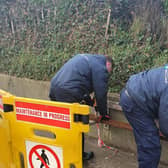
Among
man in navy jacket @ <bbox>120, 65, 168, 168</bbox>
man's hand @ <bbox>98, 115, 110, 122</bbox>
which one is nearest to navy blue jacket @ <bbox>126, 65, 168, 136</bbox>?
man in navy jacket @ <bbox>120, 65, 168, 168</bbox>

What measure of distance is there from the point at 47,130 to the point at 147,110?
3.38 ft

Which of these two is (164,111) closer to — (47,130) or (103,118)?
(47,130)

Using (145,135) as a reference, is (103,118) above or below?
below

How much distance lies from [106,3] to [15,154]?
3.94m

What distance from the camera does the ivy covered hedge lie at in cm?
429

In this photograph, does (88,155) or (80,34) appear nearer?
(88,155)

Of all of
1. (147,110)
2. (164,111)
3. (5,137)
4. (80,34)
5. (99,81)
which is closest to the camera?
(164,111)

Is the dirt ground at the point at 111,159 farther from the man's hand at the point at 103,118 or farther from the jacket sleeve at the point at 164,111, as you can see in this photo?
the jacket sleeve at the point at 164,111

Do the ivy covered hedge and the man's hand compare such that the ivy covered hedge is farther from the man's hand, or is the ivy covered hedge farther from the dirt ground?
the dirt ground

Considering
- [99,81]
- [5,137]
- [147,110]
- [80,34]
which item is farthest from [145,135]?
[80,34]

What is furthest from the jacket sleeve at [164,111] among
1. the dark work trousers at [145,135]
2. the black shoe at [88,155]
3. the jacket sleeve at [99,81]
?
→ the black shoe at [88,155]

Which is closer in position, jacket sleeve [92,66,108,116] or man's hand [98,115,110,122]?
jacket sleeve [92,66,108,116]

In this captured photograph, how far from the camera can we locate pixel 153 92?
2.30m

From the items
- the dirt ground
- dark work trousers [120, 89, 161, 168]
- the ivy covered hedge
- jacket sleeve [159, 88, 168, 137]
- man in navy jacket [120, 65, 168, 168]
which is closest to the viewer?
jacket sleeve [159, 88, 168, 137]
